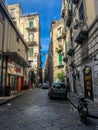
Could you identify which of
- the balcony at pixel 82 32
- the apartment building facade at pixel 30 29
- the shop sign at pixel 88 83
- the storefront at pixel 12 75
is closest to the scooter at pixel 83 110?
the shop sign at pixel 88 83

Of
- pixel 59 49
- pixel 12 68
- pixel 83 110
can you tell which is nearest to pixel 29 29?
pixel 59 49

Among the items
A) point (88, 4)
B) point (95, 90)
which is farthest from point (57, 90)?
point (88, 4)

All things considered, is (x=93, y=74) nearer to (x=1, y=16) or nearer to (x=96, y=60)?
(x=96, y=60)

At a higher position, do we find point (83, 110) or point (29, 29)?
point (29, 29)

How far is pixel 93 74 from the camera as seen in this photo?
11.7m

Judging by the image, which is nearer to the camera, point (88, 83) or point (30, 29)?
point (88, 83)

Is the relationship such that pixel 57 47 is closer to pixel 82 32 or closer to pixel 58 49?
pixel 58 49

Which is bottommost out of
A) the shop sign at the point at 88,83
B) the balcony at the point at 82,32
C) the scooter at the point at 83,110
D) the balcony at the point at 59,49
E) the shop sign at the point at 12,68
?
the scooter at the point at 83,110

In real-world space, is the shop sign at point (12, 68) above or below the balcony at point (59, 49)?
below

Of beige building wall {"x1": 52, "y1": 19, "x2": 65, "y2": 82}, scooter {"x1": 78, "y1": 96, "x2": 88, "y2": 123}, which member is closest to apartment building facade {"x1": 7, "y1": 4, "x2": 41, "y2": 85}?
beige building wall {"x1": 52, "y1": 19, "x2": 65, "y2": 82}

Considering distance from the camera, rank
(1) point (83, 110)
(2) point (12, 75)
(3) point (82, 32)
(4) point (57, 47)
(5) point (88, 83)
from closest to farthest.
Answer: (1) point (83, 110)
(3) point (82, 32)
(5) point (88, 83)
(2) point (12, 75)
(4) point (57, 47)

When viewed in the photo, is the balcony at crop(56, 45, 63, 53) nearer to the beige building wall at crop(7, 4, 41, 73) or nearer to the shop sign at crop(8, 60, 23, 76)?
the beige building wall at crop(7, 4, 41, 73)

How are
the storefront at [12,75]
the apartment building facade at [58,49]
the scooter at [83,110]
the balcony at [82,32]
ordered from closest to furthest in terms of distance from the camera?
1. the scooter at [83,110]
2. the balcony at [82,32]
3. the storefront at [12,75]
4. the apartment building facade at [58,49]

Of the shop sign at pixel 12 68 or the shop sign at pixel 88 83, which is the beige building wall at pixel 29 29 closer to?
the shop sign at pixel 12 68
